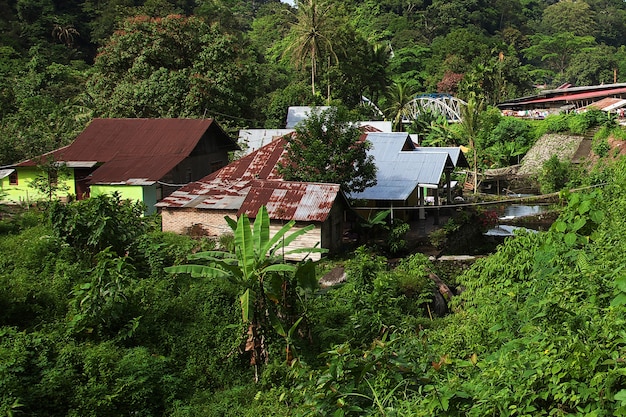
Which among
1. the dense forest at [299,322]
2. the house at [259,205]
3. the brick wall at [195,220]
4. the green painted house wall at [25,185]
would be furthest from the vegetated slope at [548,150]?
the green painted house wall at [25,185]

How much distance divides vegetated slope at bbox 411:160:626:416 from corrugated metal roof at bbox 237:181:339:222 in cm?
733

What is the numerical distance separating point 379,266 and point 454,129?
31390mm

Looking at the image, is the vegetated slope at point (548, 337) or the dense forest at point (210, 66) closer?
the vegetated slope at point (548, 337)

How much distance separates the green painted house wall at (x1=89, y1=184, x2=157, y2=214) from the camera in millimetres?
21703

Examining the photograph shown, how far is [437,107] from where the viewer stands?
47.5 meters

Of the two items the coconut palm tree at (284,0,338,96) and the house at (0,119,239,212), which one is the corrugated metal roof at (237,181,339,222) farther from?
the coconut palm tree at (284,0,338,96)

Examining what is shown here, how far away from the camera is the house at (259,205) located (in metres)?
16.5

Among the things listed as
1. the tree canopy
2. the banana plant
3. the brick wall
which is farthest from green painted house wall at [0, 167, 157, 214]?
the banana plant

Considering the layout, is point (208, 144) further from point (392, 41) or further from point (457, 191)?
point (392, 41)

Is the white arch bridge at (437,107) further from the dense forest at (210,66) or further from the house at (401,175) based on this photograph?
the house at (401,175)

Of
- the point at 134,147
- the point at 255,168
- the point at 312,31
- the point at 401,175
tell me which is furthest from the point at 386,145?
the point at 312,31

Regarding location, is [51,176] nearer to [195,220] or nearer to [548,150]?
[195,220]

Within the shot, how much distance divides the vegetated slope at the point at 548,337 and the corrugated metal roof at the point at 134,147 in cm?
1583

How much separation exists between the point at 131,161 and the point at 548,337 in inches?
808
